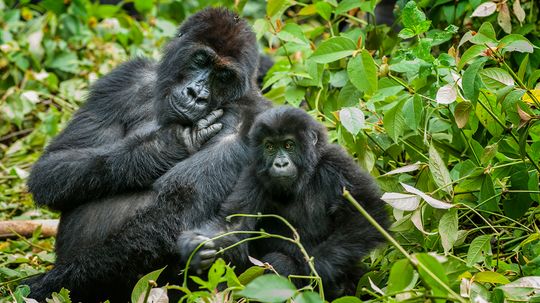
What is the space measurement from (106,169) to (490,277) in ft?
6.71

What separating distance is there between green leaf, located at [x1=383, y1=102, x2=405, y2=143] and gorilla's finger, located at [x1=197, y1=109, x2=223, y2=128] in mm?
875

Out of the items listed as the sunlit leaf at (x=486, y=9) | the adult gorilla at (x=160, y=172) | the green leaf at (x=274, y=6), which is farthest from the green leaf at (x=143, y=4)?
the sunlit leaf at (x=486, y=9)

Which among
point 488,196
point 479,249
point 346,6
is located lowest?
point 479,249

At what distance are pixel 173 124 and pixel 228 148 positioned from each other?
31 cm

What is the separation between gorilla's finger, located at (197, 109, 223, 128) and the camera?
439 cm

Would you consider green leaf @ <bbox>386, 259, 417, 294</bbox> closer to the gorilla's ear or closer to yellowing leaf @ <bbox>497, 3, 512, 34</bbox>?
the gorilla's ear

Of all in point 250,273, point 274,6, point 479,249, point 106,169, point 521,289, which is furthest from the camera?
point 274,6

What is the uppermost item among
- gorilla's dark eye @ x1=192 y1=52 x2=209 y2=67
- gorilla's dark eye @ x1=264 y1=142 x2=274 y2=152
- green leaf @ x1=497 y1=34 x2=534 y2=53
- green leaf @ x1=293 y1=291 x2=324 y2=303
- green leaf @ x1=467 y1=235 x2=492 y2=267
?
green leaf @ x1=497 y1=34 x2=534 y2=53

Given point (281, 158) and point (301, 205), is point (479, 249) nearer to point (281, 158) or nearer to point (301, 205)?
point (301, 205)

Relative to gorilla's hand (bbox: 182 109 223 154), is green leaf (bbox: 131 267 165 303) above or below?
below

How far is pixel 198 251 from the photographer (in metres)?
3.73

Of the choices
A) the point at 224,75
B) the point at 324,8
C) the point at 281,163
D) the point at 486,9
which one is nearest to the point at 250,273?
the point at 281,163

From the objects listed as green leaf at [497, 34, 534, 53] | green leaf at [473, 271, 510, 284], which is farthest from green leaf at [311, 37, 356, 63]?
green leaf at [473, 271, 510, 284]

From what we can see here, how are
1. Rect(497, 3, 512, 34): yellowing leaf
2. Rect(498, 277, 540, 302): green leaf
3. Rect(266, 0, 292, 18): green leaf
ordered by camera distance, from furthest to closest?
Rect(266, 0, 292, 18): green leaf
Rect(497, 3, 512, 34): yellowing leaf
Rect(498, 277, 540, 302): green leaf
